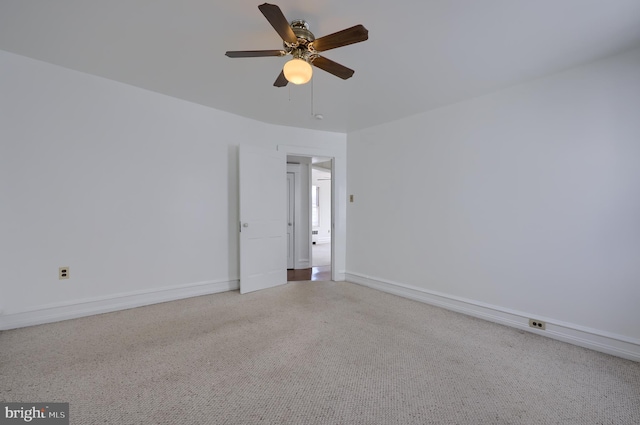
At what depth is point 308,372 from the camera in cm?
190

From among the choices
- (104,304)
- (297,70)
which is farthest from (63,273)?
(297,70)

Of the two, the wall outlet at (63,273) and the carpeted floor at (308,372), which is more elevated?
the wall outlet at (63,273)

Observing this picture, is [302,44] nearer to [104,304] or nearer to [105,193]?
[105,193]

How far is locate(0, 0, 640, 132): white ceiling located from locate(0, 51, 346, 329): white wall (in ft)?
1.08

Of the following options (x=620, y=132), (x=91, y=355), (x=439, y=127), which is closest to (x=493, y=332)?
(x=620, y=132)

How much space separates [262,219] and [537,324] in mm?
3476

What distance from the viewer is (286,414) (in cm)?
150

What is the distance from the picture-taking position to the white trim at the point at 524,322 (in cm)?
216

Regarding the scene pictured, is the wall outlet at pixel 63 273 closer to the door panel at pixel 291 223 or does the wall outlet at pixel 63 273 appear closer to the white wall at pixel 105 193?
the white wall at pixel 105 193

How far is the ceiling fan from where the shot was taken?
5.10 ft

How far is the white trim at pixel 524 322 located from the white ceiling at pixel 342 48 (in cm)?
240

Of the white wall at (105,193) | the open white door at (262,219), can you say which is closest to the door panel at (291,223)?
the open white door at (262,219)

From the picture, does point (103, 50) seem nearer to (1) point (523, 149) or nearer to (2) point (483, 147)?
(2) point (483, 147)

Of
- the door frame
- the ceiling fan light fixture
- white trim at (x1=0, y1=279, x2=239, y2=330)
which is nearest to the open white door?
white trim at (x1=0, y1=279, x2=239, y2=330)
